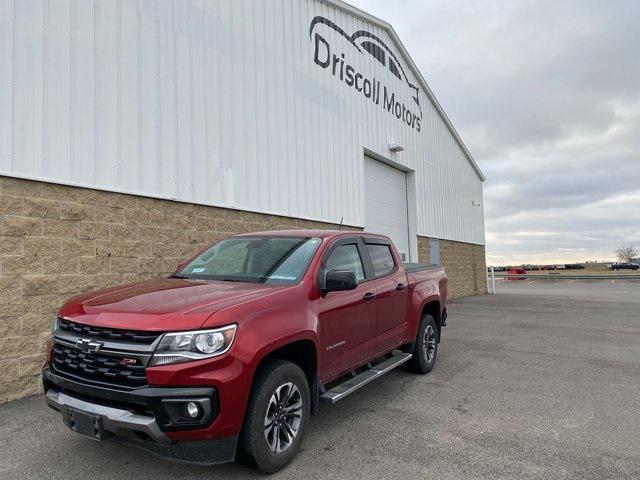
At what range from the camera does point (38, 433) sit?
4145 mm

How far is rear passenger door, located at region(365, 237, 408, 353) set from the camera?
15.8 feet

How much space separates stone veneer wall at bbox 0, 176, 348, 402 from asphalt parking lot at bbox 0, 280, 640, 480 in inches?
26.5

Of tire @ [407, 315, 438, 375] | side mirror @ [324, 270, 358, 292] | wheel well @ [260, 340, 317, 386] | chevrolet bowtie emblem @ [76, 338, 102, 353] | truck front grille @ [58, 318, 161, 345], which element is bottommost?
tire @ [407, 315, 438, 375]

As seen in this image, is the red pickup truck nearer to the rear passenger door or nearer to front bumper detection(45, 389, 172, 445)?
front bumper detection(45, 389, 172, 445)

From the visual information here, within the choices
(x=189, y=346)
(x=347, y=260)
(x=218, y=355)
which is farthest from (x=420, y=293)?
(x=189, y=346)

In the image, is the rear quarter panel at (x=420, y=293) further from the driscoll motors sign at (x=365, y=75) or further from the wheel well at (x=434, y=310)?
the driscoll motors sign at (x=365, y=75)

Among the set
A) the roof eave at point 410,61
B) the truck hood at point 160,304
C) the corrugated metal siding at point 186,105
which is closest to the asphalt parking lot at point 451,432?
the truck hood at point 160,304

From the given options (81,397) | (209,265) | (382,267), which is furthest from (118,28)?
(81,397)

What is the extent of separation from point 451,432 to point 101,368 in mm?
3043

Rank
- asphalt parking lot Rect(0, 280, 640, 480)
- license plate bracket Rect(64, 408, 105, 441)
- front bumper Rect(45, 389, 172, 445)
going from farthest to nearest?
asphalt parking lot Rect(0, 280, 640, 480), license plate bracket Rect(64, 408, 105, 441), front bumper Rect(45, 389, 172, 445)

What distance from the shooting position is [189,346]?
282cm

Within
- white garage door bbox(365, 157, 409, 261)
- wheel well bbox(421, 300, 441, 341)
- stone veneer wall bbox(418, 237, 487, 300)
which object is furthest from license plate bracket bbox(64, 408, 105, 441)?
stone veneer wall bbox(418, 237, 487, 300)

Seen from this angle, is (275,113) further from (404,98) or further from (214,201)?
(404,98)

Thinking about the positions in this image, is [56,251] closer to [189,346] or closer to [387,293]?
[189,346]
